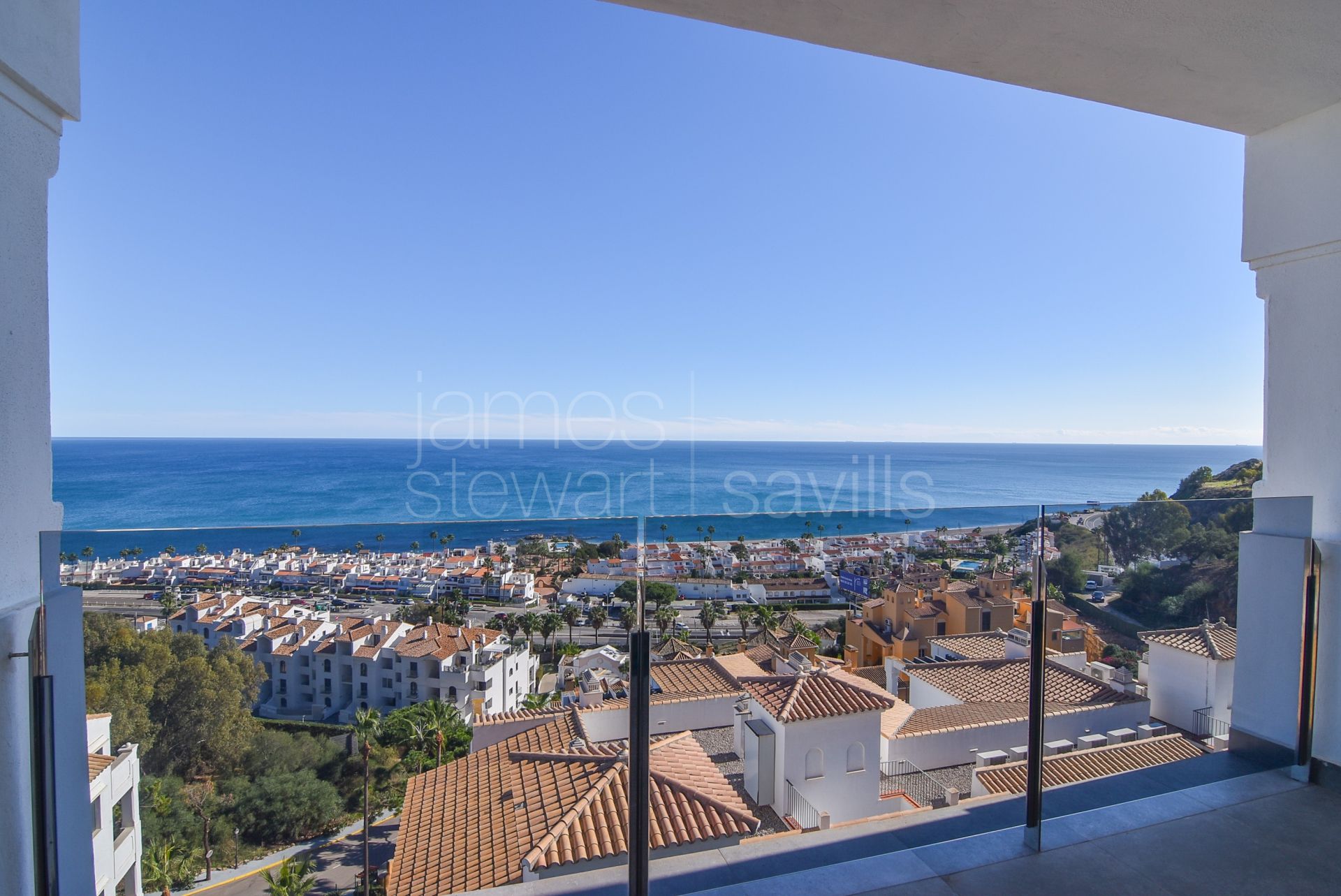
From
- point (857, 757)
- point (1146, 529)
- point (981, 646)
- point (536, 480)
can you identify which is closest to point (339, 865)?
point (857, 757)

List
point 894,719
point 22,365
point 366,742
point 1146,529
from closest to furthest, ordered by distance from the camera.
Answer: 1. point 22,365
2. point 366,742
3. point 894,719
4. point 1146,529

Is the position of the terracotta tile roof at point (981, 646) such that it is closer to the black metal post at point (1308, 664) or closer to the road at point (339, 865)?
the black metal post at point (1308, 664)

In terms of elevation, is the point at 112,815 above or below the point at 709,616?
below

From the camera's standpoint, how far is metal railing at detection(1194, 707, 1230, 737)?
218cm

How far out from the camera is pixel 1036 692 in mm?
1818

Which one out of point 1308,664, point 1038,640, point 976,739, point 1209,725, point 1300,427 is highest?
point 1300,427

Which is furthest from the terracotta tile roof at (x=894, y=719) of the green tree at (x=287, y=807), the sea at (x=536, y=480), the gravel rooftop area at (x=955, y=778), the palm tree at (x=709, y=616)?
the sea at (x=536, y=480)

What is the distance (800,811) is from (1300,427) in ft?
7.92

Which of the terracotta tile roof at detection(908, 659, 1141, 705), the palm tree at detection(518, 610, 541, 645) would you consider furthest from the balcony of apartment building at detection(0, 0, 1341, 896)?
the palm tree at detection(518, 610, 541, 645)

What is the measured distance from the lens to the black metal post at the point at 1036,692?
1.77m

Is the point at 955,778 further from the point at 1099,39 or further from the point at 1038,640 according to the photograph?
the point at 1099,39

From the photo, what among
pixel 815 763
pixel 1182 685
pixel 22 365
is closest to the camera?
pixel 22 365

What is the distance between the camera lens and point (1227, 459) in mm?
85438

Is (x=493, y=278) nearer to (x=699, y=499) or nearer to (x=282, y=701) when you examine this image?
(x=699, y=499)
